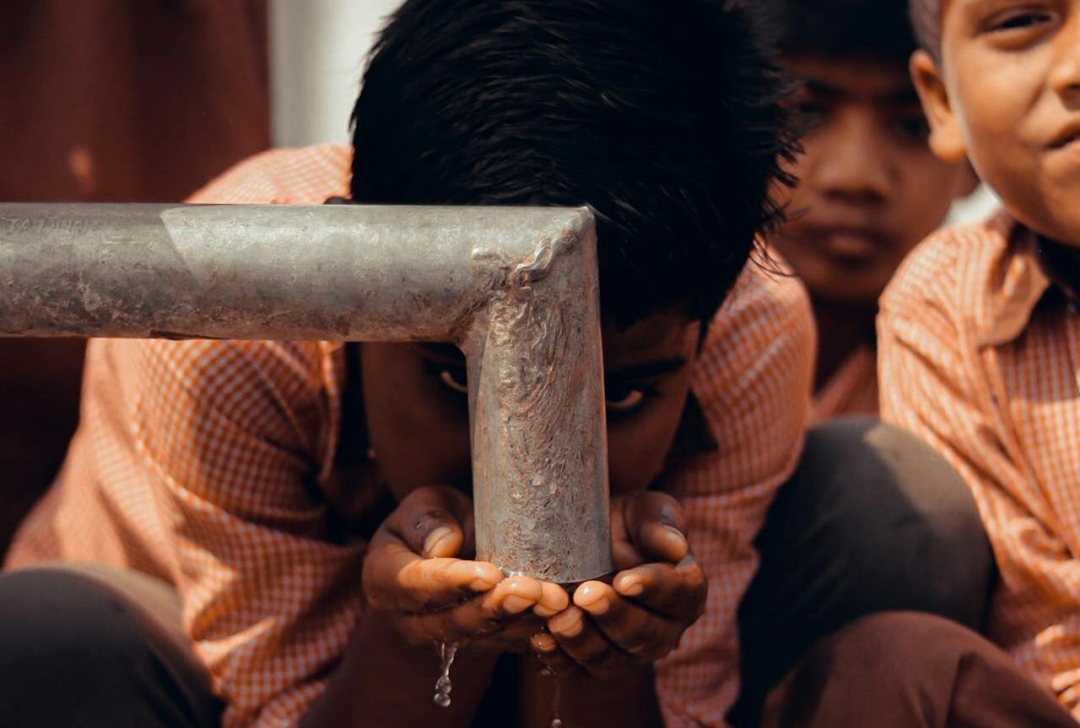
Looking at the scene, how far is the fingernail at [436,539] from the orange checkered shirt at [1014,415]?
58 cm

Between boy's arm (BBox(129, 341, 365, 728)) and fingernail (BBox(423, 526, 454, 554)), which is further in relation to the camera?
boy's arm (BBox(129, 341, 365, 728))

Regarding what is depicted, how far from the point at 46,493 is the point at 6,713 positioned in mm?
544

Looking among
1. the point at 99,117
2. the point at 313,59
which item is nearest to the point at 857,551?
the point at 99,117

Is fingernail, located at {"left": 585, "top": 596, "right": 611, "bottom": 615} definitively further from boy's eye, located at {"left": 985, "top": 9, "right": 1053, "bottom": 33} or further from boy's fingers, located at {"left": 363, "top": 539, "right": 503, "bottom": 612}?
boy's eye, located at {"left": 985, "top": 9, "right": 1053, "bottom": 33}

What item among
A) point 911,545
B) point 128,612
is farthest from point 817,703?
point 128,612

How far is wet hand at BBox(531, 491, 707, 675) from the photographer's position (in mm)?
746

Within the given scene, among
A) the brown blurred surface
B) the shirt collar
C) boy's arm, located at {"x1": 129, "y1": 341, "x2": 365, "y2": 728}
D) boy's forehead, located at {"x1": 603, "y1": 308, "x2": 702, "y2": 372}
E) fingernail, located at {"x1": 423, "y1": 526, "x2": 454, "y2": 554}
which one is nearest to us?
fingernail, located at {"x1": 423, "y1": 526, "x2": 454, "y2": 554}

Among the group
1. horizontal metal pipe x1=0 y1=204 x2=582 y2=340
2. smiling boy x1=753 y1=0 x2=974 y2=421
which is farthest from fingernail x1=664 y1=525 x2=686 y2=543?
smiling boy x1=753 y1=0 x2=974 y2=421

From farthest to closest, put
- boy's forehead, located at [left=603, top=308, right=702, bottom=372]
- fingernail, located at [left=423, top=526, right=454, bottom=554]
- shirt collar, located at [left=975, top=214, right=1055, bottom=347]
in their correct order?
shirt collar, located at [left=975, top=214, right=1055, bottom=347], boy's forehead, located at [left=603, top=308, right=702, bottom=372], fingernail, located at [left=423, top=526, right=454, bottom=554]

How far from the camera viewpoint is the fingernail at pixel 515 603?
72 centimetres

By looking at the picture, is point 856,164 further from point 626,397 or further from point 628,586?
point 628,586

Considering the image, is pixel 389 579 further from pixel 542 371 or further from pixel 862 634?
pixel 862 634

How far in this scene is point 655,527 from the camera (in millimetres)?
838

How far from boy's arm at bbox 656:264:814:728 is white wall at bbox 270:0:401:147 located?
1.39 metres
